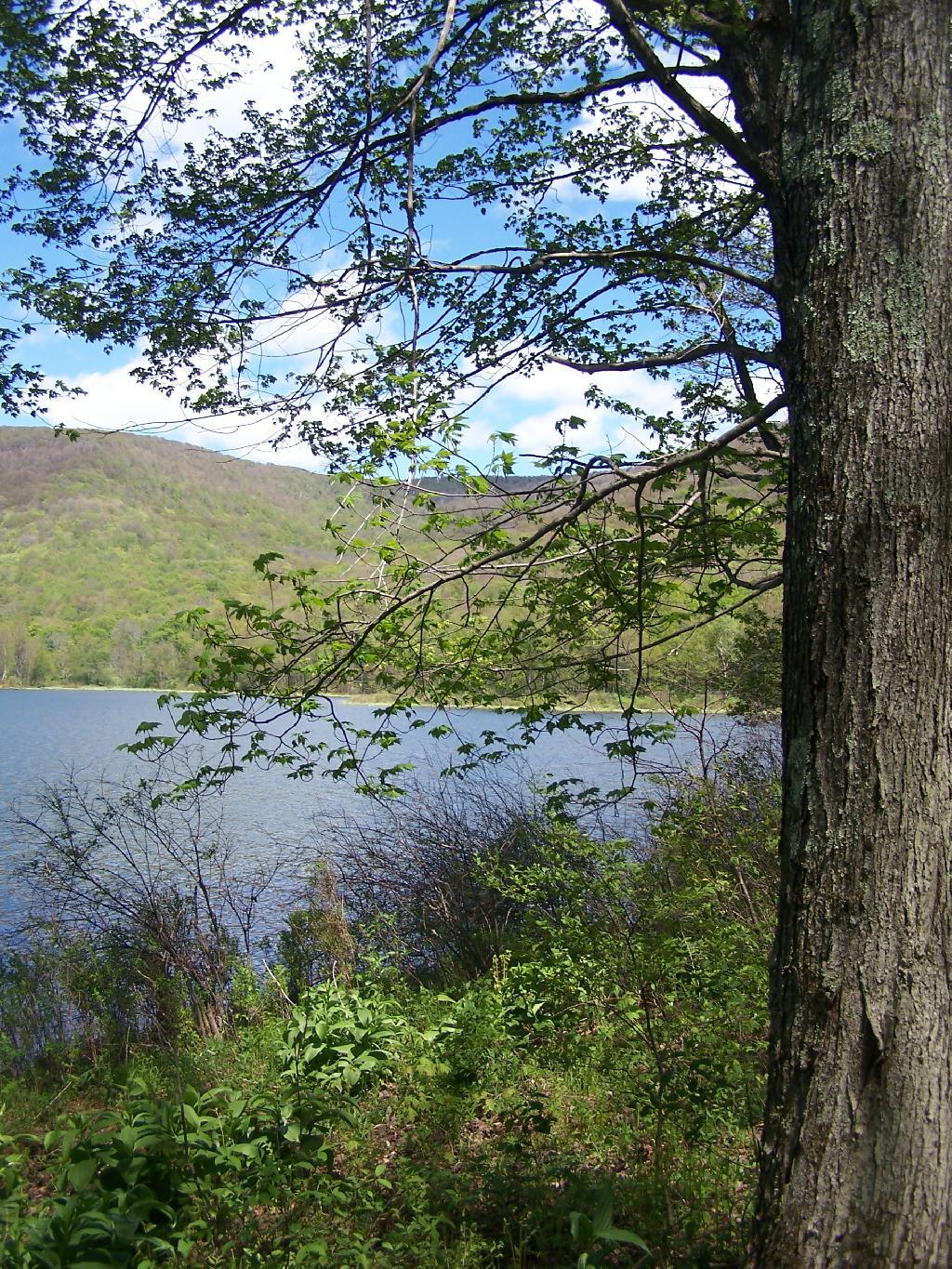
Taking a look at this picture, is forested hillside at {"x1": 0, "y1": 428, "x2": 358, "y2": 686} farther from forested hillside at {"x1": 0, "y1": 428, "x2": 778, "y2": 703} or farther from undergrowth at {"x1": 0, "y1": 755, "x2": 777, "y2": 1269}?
undergrowth at {"x1": 0, "y1": 755, "x2": 777, "y2": 1269}

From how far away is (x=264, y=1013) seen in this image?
6359mm

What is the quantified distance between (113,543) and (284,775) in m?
134

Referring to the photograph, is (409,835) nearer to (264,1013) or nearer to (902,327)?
(264,1013)

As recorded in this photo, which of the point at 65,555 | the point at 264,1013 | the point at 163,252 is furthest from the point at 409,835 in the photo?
the point at 65,555

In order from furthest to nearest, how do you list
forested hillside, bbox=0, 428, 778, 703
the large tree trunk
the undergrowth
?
forested hillside, bbox=0, 428, 778, 703 < the undergrowth < the large tree trunk

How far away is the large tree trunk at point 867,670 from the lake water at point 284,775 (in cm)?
180

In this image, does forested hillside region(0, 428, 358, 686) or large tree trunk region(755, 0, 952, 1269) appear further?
forested hillside region(0, 428, 358, 686)

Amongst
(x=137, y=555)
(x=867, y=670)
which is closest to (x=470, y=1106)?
(x=867, y=670)

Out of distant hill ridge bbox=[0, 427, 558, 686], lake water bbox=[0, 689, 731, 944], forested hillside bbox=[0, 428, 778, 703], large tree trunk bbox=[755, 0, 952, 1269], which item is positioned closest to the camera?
large tree trunk bbox=[755, 0, 952, 1269]

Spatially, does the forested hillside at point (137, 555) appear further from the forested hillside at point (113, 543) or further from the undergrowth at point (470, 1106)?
the undergrowth at point (470, 1106)

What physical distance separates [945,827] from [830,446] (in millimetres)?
893

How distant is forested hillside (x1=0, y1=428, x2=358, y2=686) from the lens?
279ft

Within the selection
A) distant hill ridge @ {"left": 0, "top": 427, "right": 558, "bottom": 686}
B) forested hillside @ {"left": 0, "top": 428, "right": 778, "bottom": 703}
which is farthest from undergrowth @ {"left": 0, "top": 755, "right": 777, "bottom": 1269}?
distant hill ridge @ {"left": 0, "top": 427, "right": 558, "bottom": 686}

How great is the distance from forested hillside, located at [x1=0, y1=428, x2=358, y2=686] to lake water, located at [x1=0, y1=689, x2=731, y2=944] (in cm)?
2164
